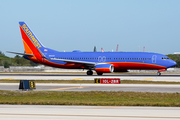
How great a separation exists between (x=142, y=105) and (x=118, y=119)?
219 inches

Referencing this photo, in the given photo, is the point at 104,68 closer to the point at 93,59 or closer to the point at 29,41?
the point at 93,59

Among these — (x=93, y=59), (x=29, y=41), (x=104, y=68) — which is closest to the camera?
(x=104, y=68)

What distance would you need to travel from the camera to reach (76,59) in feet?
200

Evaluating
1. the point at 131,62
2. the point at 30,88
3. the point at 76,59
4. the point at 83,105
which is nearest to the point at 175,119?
the point at 83,105

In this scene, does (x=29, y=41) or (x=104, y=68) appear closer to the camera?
(x=104, y=68)

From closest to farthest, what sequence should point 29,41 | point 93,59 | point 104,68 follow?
1. point 104,68
2. point 93,59
3. point 29,41

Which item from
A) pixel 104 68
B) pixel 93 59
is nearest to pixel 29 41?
pixel 93 59

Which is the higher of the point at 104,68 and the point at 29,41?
the point at 29,41

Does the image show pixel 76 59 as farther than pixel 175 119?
Yes

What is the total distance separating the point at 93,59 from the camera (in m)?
59.8

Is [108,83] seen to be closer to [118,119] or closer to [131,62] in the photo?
[131,62]

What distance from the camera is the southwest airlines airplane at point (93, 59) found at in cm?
5634

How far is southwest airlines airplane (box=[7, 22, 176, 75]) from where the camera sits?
2218 inches

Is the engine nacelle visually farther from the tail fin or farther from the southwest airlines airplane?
the tail fin
